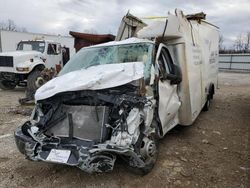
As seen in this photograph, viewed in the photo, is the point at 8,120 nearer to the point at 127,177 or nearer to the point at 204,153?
the point at 127,177

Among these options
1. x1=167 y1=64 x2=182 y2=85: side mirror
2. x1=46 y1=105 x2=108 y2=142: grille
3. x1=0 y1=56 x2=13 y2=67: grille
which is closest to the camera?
x1=46 y1=105 x2=108 y2=142: grille

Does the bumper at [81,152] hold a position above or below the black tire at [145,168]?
above

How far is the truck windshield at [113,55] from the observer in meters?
4.92

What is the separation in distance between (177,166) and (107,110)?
4.89 ft

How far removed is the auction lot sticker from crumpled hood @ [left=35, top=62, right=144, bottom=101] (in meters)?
0.82

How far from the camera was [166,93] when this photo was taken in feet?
16.1

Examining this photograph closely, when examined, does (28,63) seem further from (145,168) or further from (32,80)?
(145,168)

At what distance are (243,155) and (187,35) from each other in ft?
8.38

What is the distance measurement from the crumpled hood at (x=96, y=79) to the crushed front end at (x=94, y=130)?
0.10m

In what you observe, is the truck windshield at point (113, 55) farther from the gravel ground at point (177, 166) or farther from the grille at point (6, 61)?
the grille at point (6, 61)

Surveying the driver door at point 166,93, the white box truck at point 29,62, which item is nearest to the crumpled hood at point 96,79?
the driver door at point 166,93

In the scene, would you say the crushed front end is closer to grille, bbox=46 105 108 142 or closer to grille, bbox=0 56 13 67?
grille, bbox=46 105 108 142

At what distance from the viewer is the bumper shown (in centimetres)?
350

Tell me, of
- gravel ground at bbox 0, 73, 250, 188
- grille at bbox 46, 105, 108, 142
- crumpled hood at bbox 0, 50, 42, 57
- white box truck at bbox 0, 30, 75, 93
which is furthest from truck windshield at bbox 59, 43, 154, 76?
crumpled hood at bbox 0, 50, 42, 57
